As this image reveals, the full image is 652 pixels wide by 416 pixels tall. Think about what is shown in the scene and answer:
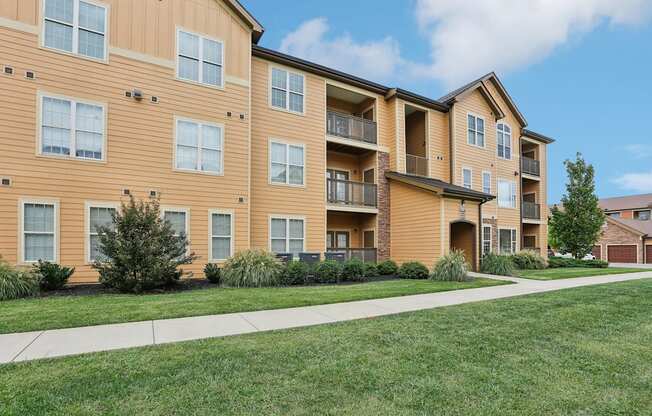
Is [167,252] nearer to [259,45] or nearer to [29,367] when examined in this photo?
[29,367]

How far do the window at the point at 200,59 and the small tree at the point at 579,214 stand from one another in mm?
24101

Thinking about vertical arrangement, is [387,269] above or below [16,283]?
below

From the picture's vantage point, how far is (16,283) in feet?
28.3

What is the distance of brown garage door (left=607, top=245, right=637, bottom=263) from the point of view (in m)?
34.0

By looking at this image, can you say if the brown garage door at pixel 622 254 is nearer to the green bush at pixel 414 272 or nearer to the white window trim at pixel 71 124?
the green bush at pixel 414 272

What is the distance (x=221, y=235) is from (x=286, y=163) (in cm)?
429

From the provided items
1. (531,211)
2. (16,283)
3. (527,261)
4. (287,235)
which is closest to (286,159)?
(287,235)

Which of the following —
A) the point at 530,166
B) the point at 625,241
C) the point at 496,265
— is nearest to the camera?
the point at 496,265

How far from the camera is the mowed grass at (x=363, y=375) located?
3.18 meters

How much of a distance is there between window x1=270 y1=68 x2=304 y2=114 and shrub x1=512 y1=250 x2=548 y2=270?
576 inches

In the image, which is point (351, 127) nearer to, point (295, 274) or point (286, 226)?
point (286, 226)

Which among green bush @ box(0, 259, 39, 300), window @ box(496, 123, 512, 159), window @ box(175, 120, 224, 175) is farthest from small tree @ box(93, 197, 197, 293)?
window @ box(496, 123, 512, 159)

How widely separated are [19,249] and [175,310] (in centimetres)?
661

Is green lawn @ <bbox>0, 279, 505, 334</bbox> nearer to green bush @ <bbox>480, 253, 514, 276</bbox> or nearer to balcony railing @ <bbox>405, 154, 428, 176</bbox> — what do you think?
green bush @ <bbox>480, 253, 514, 276</bbox>
